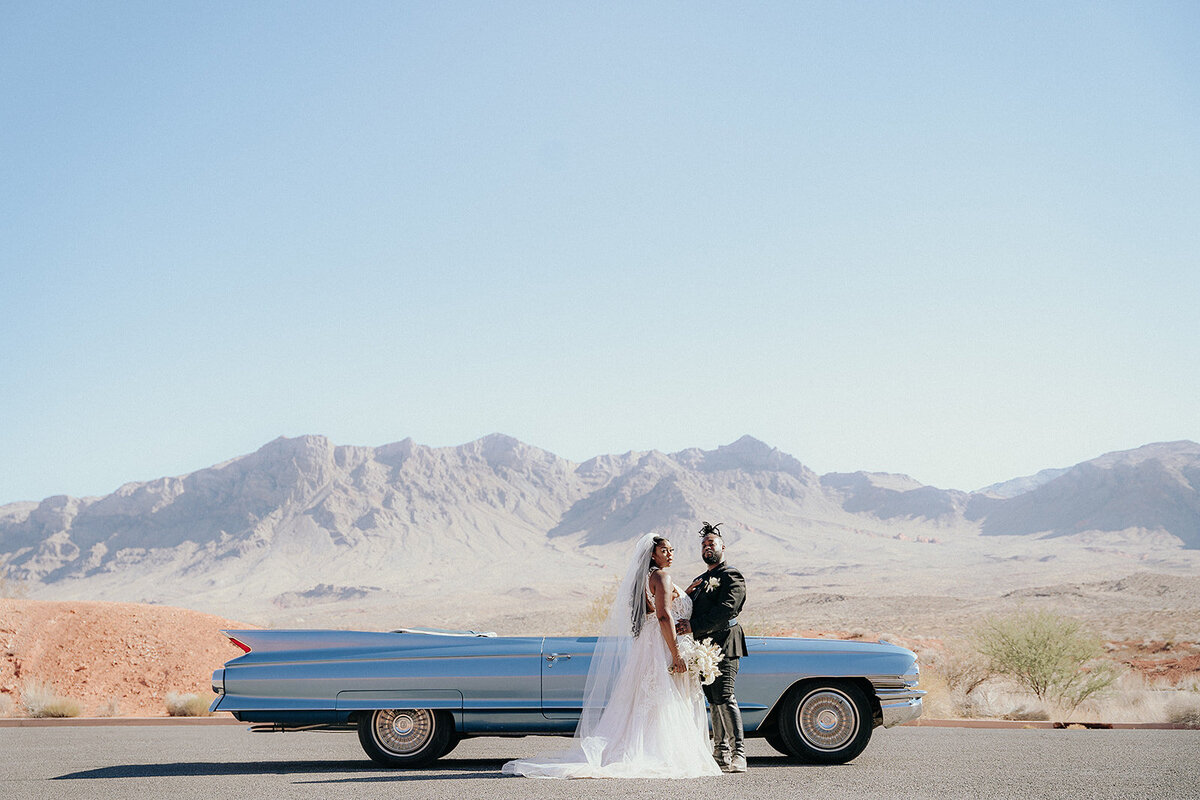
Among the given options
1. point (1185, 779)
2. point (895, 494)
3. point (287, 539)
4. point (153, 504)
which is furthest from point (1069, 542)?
point (1185, 779)

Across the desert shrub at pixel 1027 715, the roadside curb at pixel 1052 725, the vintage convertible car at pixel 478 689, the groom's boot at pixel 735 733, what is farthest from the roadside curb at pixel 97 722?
the desert shrub at pixel 1027 715

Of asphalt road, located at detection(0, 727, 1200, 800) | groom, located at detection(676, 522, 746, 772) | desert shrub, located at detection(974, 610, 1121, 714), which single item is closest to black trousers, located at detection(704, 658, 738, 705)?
groom, located at detection(676, 522, 746, 772)

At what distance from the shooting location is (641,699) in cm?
880

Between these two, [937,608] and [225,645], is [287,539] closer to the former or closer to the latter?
[937,608]

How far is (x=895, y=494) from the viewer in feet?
531

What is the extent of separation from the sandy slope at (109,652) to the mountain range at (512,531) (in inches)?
2581

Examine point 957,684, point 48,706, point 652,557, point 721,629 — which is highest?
point 652,557

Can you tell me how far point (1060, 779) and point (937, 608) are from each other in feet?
186

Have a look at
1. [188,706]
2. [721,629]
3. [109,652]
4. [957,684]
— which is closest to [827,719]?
[721,629]

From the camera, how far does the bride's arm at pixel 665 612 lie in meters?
8.75

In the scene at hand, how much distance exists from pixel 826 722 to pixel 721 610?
1.58 meters

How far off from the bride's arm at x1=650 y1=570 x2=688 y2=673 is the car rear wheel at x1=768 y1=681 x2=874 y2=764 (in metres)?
1.26

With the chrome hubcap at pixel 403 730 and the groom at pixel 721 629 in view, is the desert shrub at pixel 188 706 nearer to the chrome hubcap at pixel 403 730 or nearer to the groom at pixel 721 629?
the chrome hubcap at pixel 403 730

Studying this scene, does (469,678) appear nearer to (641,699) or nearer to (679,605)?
(641,699)
